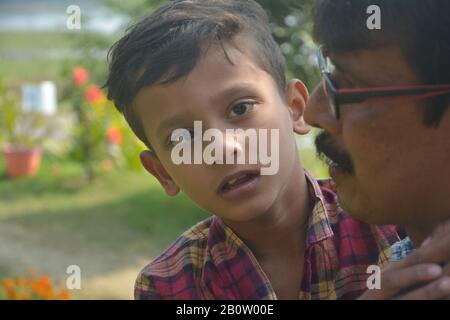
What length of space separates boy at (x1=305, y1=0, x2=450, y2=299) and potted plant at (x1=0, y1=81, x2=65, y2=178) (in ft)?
22.8

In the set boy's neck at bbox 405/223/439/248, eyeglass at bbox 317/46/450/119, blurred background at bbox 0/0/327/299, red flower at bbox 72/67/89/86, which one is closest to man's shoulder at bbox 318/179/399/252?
boy's neck at bbox 405/223/439/248

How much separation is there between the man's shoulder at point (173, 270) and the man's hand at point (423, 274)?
26.2 inches

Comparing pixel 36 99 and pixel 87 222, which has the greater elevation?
pixel 36 99

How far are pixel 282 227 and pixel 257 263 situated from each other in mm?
134

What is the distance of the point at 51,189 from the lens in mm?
8203

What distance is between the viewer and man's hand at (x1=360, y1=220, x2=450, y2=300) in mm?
1700

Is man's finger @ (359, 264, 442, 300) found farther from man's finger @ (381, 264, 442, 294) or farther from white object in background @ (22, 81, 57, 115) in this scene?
white object in background @ (22, 81, 57, 115)

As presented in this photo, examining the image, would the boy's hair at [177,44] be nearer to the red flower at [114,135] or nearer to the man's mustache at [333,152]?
the man's mustache at [333,152]

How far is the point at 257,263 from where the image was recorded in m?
2.24

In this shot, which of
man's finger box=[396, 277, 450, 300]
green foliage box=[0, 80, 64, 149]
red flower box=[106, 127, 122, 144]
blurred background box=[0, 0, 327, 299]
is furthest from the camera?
green foliage box=[0, 80, 64, 149]

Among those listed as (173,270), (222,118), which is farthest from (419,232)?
(173,270)

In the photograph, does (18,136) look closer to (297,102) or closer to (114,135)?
(114,135)

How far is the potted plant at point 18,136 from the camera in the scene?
27.8ft
